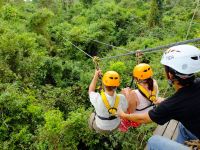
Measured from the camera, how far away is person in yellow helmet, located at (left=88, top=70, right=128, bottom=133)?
3.97m

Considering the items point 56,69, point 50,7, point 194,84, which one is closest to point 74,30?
point 56,69

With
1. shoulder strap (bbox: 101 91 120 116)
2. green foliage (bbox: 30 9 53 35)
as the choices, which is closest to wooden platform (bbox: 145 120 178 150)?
shoulder strap (bbox: 101 91 120 116)

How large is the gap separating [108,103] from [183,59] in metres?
1.64

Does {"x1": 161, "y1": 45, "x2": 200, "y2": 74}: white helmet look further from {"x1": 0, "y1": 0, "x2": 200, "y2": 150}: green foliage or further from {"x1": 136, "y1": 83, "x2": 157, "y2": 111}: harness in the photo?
{"x1": 0, "y1": 0, "x2": 200, "y2": 150}: green foliage

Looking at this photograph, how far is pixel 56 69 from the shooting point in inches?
555

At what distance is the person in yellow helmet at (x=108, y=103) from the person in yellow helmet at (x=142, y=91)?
0.12m

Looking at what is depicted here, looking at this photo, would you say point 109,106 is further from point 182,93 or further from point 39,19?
point 39,19

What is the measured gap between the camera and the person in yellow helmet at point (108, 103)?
13.0ft

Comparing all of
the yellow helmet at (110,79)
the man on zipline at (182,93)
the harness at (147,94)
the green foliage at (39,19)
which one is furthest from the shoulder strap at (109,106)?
the green foliage at (39,19)

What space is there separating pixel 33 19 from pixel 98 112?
15010 millimetres

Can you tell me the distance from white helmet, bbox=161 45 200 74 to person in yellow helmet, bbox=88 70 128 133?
1.36 m

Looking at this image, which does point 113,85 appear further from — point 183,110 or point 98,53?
point 98,53

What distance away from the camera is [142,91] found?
3.93 m

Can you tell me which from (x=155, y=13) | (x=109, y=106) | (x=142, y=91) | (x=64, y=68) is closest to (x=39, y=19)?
(x=64, y=68)
